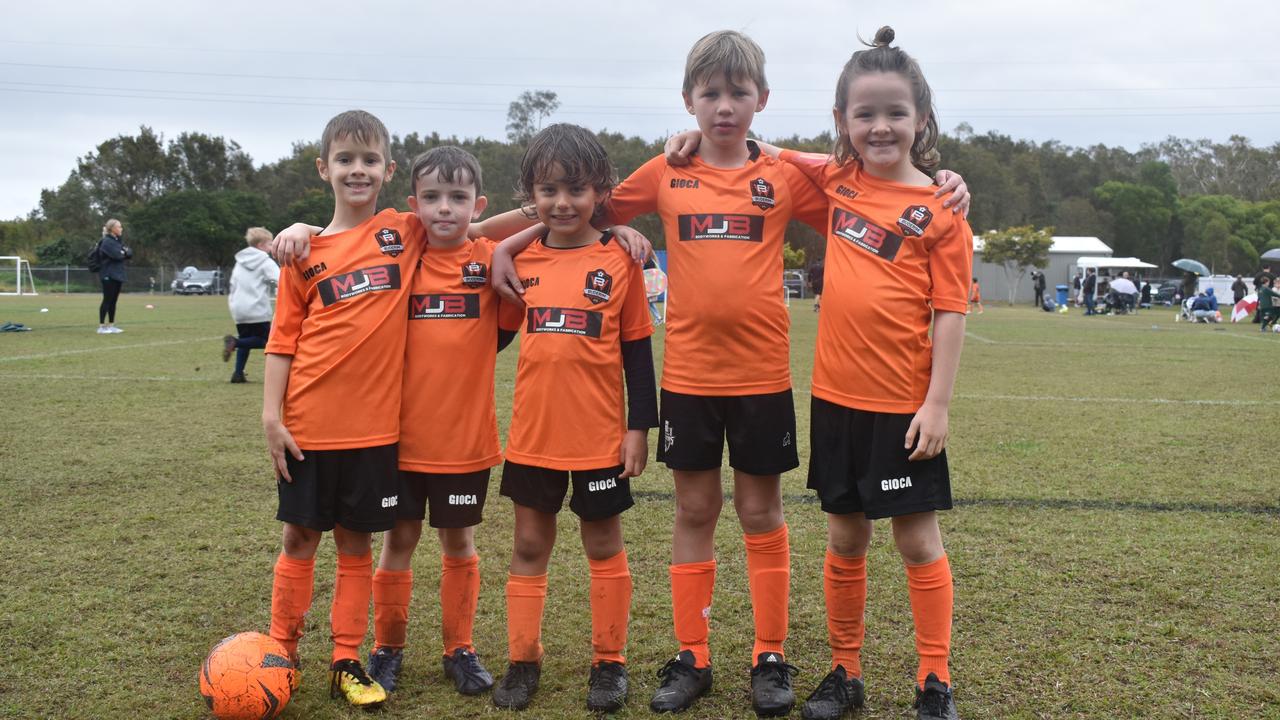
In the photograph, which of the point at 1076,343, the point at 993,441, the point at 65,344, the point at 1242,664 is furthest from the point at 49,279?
the point at 1242,664

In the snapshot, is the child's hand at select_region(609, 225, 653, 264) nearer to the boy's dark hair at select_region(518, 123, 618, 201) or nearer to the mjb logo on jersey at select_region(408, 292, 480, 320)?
the boy's dark hair at select_region(518, 123, 618, 201)

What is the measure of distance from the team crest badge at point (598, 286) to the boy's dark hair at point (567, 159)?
27 cm

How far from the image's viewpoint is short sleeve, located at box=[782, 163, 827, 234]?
3.06 metres

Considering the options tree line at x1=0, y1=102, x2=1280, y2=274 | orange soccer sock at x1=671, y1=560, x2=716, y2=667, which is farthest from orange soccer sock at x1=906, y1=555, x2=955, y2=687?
tree line at x1=0, y1=102, x2=1280, y2=274

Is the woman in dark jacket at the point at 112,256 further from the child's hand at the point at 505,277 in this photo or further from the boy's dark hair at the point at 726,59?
the boy's dark hair at the point at 726,59

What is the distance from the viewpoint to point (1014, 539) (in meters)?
4.49

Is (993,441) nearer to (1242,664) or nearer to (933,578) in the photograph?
(1242,664)

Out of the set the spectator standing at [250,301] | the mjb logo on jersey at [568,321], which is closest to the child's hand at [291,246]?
the mjb logo on jersey at [568,321]

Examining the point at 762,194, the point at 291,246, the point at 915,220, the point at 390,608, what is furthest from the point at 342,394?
the point at 915,220

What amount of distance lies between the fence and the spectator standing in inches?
1371

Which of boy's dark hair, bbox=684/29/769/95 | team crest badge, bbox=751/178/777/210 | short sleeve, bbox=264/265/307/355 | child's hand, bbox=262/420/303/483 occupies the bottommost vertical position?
child's hand, bbox=262/420/303/483

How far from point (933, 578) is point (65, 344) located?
1452 cm

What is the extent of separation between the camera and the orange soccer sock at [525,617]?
9.55 feet

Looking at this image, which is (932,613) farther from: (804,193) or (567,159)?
(567,159)
